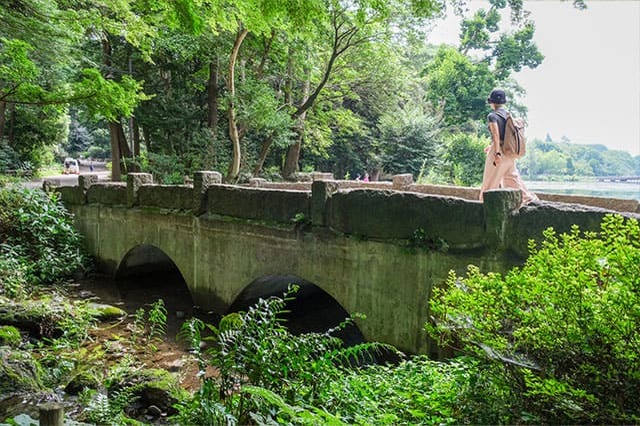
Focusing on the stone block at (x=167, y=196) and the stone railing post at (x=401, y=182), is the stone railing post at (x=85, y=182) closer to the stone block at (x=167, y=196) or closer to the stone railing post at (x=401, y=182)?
the stone block at (x=167, y=196)

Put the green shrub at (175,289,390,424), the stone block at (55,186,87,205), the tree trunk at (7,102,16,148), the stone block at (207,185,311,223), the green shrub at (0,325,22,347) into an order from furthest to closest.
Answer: the tree trunk at (7,102,16,148) → the stone block at (55,186,87,205) → the stone block at (207,185,311,223) → the green shrub at (0,325,22,347) → the green shrub at (175,289,390,424)

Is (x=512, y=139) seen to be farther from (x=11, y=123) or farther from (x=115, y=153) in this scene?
(x=11, y=123)

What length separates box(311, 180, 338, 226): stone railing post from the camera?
573cm

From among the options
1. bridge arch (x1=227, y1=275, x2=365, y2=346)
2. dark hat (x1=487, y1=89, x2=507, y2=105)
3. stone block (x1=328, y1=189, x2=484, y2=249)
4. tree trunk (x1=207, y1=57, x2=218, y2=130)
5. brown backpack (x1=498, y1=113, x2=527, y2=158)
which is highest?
tree trunk (x1=207, y1=57, x2=218, y2=130)

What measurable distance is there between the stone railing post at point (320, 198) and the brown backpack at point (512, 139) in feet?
7.47

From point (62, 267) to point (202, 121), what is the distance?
26.2 ft

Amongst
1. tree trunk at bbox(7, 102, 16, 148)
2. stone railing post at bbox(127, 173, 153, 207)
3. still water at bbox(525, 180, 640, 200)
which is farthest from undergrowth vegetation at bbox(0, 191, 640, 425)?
tree trunk at bbox(7, 102, 16, 148)

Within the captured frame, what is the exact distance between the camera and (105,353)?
577cm

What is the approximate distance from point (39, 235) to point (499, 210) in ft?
31.6

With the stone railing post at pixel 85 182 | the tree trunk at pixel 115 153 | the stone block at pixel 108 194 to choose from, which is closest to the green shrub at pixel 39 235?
the stone railing post at pixel 85 182

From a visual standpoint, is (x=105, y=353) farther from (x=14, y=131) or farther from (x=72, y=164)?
(x=72, y=164)

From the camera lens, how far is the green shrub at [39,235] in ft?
29.2

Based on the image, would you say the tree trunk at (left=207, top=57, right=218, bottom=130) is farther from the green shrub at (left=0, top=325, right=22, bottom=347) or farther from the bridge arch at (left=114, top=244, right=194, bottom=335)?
the green shrub at (left=0, top=325, right=22, bottom=347)

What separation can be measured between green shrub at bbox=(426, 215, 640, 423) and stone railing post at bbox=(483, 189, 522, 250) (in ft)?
6.06
